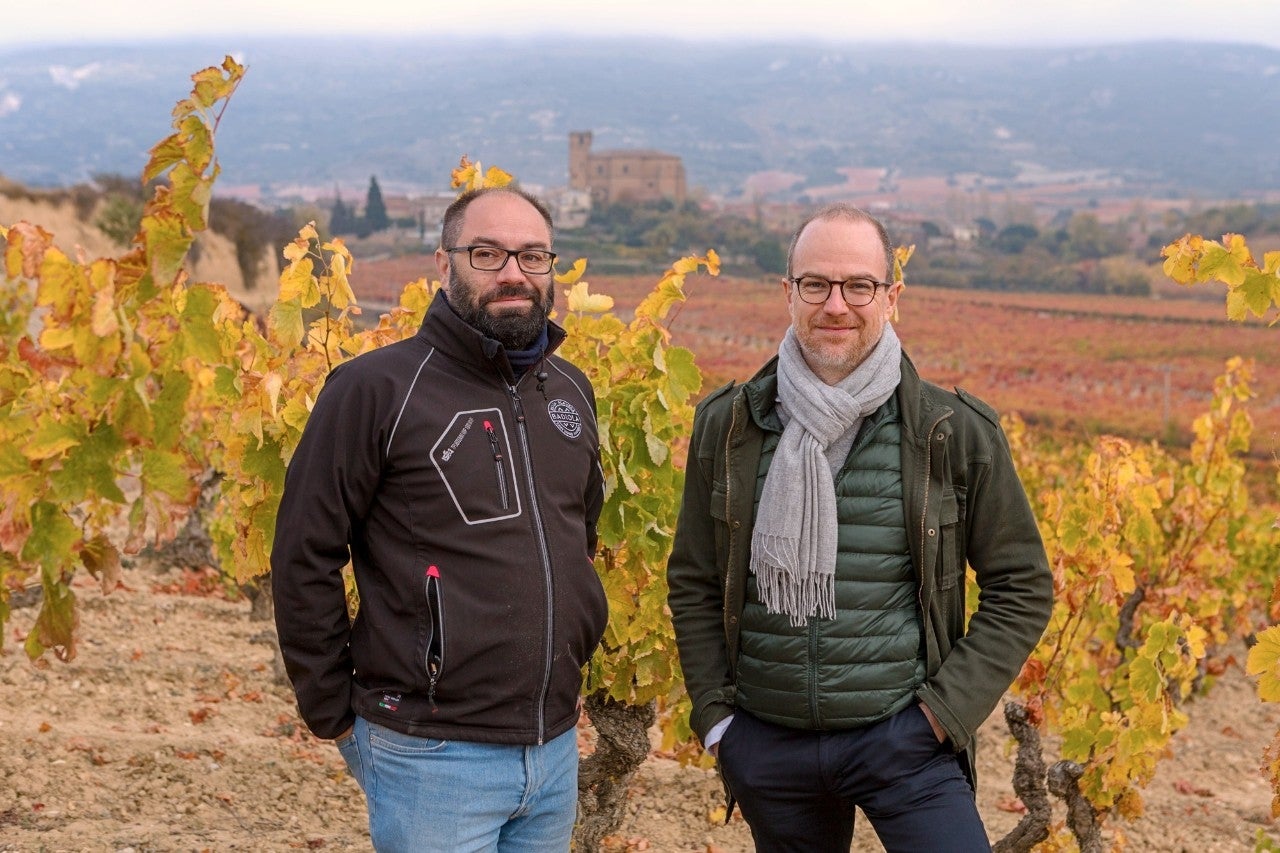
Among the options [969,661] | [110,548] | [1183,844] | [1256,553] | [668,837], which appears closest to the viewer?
[110,548]

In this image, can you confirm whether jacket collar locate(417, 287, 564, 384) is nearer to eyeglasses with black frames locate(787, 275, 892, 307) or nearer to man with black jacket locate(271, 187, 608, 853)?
man with black jacket locate(271, 187, 608, 853)

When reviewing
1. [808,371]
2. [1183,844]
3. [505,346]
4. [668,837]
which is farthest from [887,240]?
[1183,844]

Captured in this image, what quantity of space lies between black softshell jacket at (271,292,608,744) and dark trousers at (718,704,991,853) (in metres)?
0.40

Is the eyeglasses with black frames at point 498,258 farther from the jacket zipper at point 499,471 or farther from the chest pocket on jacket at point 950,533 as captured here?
the chest pocket on jacket at point 950,533

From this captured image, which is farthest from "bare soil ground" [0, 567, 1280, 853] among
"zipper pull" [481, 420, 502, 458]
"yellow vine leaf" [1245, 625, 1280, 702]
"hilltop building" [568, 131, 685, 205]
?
"hilltop building" [568, 131, 685, 205]

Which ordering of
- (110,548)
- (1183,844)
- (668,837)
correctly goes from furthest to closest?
(1183,844) < (668,837) < (110,548)

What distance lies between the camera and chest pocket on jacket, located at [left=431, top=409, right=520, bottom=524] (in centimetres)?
224

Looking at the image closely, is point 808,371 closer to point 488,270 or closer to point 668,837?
point 488,270

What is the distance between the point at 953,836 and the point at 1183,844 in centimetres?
345

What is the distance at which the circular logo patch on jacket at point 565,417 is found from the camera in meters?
2.45

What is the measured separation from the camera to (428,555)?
2.23m

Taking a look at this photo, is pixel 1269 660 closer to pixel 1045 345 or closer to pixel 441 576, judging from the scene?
pixel 441 576

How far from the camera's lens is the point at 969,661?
7.82 ft

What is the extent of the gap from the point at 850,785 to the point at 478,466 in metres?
0.94
